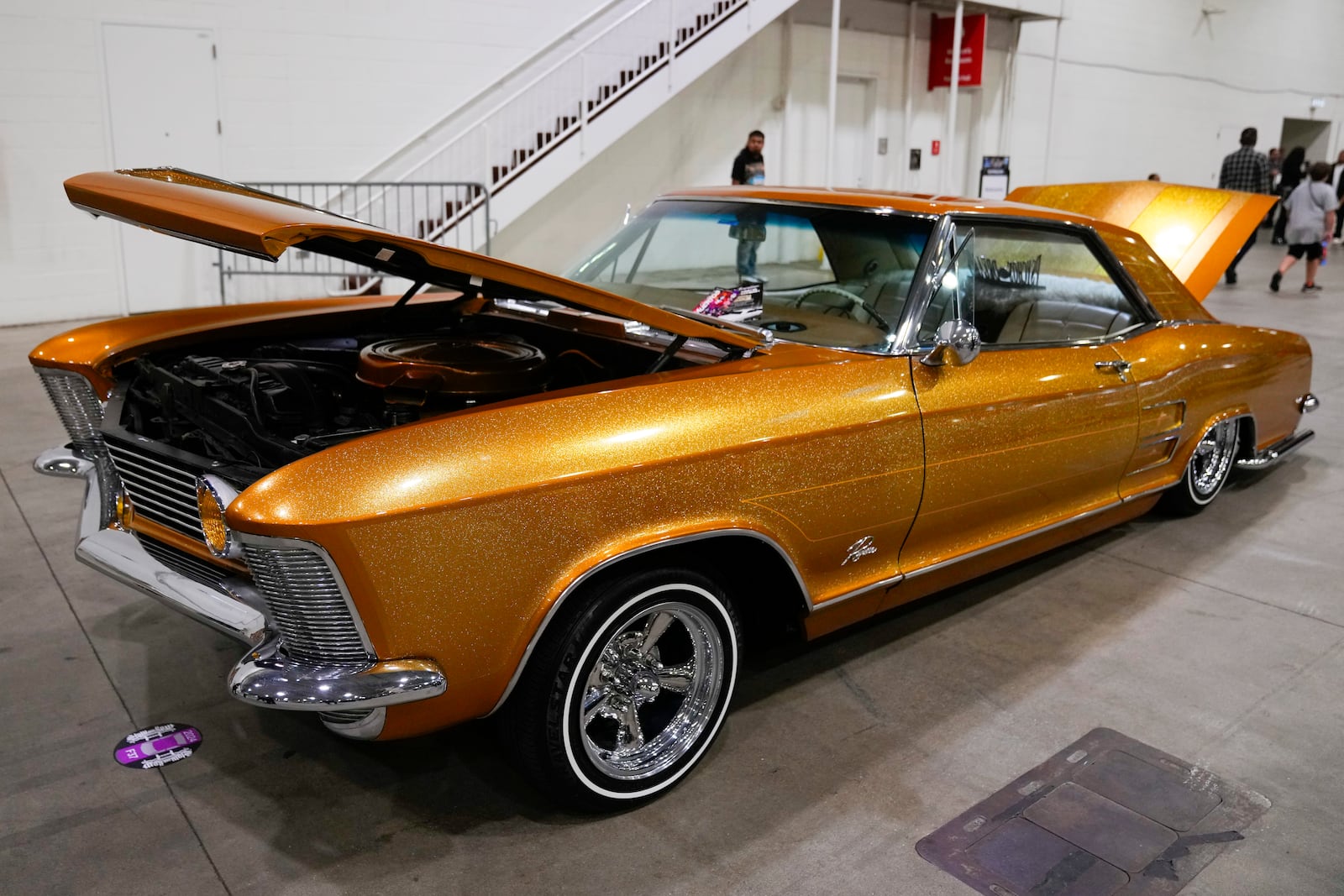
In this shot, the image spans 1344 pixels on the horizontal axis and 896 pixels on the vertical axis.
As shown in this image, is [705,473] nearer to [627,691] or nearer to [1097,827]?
[627,691]

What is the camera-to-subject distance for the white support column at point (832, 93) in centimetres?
1186

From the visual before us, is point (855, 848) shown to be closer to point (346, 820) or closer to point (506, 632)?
point (506, 632)

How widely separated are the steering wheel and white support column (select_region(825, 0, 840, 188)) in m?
8.30

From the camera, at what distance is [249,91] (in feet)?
29.8

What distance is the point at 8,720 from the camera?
2709mm

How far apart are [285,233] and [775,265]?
6.11ft

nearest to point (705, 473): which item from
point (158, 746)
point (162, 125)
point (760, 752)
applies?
point (760, 752)

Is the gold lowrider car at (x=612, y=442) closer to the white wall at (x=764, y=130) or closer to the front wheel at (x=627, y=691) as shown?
the front wheel at (x=627, y=691)

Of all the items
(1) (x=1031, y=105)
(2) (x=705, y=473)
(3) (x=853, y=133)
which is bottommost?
(2) (x=705, y=473)

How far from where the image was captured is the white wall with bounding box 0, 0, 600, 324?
821 centimetres

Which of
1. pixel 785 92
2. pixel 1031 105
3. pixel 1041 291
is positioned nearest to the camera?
pixel 1041 291

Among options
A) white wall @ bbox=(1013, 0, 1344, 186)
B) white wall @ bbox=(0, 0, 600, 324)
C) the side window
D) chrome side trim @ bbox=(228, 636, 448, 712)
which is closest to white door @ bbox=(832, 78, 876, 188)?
white wall @ bbox=(1013, 0, 1344, 186)

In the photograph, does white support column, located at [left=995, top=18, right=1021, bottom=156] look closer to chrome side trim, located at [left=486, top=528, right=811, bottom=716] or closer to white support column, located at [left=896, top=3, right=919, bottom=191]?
white support column, located at [left=896, top=3, right=919, bottom=191]

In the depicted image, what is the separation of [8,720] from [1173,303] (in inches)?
164
